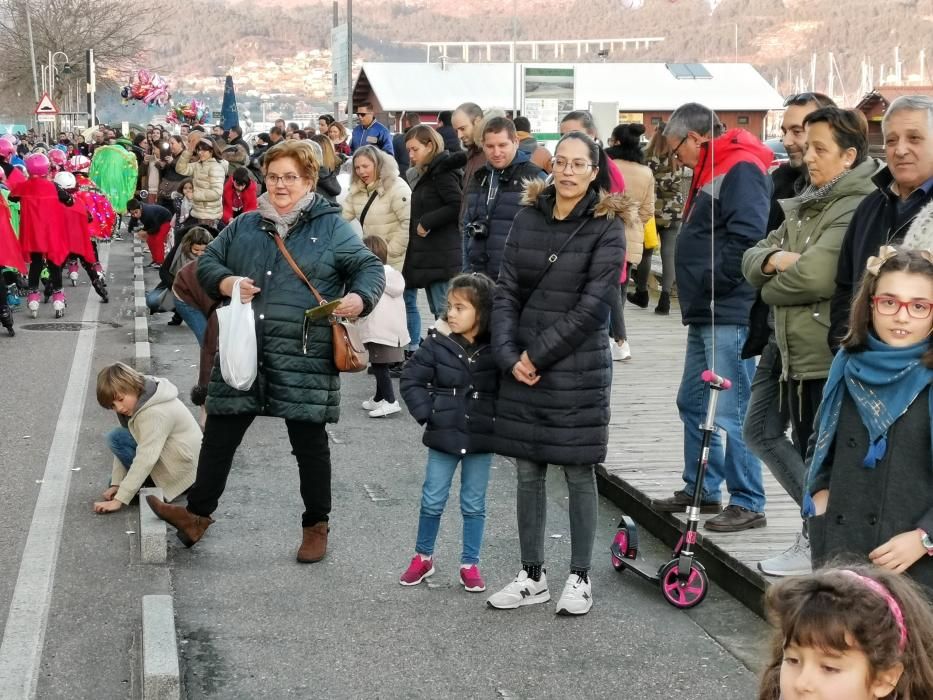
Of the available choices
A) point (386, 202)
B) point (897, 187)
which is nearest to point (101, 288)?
point (386, 202)

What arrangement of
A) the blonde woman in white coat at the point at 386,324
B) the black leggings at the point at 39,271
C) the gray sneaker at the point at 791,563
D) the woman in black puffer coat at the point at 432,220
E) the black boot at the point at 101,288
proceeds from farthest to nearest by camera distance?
1. the black boot at the point at 101,288
2. the black leggings at the point at 39,271
3. the woman in black puffer coat at the point at 432,220
4. the blonde woman in white coat at the point at 386,324
5. the gray sneaker at the point at 791,563

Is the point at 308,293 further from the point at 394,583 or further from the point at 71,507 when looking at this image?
the point at 71,507

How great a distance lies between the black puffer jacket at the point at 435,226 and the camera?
11008 mm

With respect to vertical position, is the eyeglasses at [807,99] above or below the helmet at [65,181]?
above

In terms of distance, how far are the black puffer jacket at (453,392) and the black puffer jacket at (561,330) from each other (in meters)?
0.19

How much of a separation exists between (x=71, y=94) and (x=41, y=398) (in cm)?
7358

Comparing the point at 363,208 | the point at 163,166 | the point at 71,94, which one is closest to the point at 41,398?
the point at 363,208

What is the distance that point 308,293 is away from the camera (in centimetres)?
647

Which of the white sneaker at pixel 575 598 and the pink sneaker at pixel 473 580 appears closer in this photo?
the white sneaker at pixel 575 598

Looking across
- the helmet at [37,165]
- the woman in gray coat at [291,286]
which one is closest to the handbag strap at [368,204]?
the woman in gray coat at [291,286]

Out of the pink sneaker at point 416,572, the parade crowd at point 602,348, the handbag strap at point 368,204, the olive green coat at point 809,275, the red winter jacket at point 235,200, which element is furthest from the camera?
the red winter jacket at point 235,200

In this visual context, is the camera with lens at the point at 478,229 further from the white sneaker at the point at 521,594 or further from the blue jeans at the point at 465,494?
the white sneaker at the point at 521,594

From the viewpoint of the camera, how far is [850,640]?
2.57 m

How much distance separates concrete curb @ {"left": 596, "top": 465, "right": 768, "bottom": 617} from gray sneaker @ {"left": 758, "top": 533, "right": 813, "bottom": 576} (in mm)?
47
